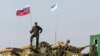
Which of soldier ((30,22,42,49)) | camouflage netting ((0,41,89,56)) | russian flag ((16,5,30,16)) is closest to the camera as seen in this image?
camouflage netting ((0,41,89,56))

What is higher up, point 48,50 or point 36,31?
point 36,31

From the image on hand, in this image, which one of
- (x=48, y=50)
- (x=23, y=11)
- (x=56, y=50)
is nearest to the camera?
(x=56, y=50)

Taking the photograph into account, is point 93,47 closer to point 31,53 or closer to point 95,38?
point 95,38

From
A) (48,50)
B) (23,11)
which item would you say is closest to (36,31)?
(48,50)

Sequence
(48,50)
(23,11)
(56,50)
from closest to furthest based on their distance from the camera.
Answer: (56,50) → (48,50) → (23,11)

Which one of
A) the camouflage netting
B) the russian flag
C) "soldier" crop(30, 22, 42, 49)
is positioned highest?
the russian flag

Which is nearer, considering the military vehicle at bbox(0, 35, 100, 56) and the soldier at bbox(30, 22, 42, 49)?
the military vehicle at bbox(0, 35, 100, 56)

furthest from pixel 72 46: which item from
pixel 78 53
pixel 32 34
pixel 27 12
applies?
pixel 27 12

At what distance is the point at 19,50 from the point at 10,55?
935 mm

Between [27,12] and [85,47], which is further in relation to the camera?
[27,12]

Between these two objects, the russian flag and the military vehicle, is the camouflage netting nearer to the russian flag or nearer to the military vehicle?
the military vehicle

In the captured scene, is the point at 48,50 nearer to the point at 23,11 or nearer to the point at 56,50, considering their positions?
the point at 56,50

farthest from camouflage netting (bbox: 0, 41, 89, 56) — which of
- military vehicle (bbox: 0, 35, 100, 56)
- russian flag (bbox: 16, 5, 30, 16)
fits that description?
russian flag (bbox: 16, 5, 30, 16)

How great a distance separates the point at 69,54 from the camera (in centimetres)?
3662
